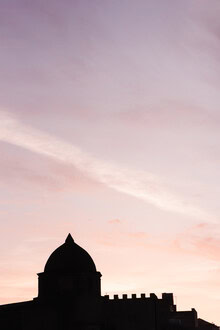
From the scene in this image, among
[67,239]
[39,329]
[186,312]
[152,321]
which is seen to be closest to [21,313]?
[39,329]

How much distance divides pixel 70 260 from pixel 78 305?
4.99 metres

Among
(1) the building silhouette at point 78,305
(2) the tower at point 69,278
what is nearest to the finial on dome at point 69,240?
(1) the building silhouette at point 78,305

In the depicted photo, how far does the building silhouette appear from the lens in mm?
60938

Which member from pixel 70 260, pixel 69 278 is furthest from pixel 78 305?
pixel 70 260

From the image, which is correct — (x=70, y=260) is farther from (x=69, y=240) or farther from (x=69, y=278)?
(x=69, y=240)

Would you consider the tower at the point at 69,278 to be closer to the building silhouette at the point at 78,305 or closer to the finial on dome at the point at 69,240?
the building silhouette at the point at 78,305

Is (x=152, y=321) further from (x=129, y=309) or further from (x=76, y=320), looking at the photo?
(x=76, y=320)

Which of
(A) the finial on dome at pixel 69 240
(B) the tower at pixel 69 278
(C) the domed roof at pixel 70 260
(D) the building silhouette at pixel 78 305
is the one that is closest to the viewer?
(D) the building silhouette at pixel 78 305

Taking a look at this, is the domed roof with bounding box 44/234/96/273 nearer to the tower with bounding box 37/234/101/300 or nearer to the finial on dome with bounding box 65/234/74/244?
the tower with bounding box 37/234/101/300

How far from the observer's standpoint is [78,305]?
64625mm

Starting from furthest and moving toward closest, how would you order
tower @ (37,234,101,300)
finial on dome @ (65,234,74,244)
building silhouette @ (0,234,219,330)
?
finial on dome @ (65,234,74,244), tower @ (37,234,101,300), building silhouette @ (0,234,219,330)

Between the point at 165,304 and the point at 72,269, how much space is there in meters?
13.0

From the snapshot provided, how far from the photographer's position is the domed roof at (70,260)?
65.9 m

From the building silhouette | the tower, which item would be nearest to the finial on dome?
the building silhouette
